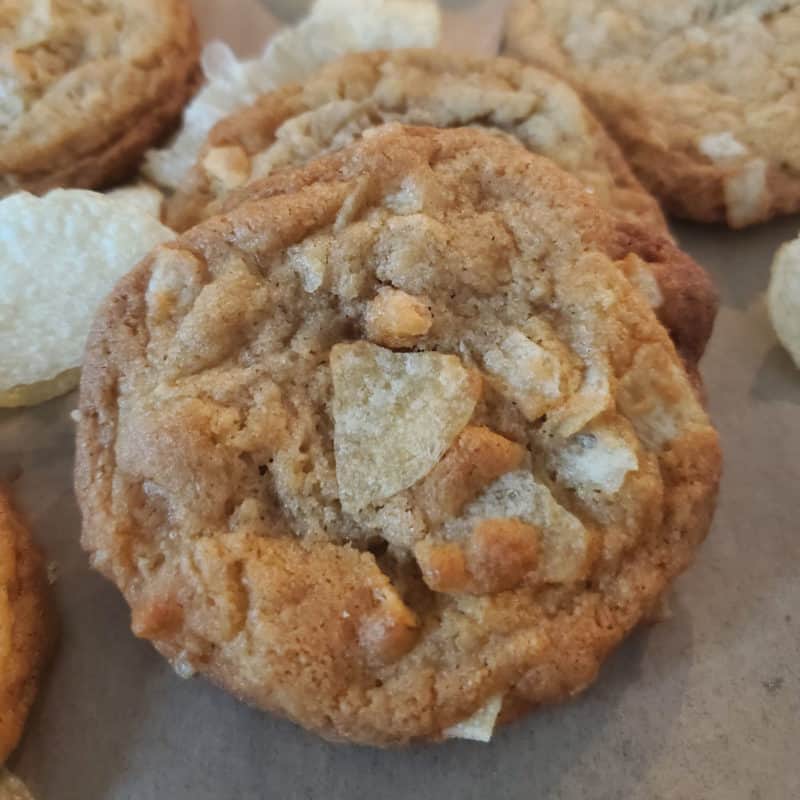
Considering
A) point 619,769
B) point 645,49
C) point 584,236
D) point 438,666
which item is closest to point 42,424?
point 438,666

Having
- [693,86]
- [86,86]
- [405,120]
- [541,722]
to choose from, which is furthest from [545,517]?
[86,86]

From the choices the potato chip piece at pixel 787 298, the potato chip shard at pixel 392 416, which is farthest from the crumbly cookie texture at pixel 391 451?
the potato chip piece at pixel 787 298

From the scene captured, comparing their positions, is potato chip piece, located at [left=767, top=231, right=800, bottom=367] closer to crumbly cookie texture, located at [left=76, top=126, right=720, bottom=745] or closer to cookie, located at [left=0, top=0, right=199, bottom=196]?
crumbly cookie texture, located at [left=76, top=126, right=720, bottom=745]

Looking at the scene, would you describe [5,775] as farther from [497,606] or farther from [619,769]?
[619,769]

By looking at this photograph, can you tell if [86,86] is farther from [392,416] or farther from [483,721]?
[483,721]

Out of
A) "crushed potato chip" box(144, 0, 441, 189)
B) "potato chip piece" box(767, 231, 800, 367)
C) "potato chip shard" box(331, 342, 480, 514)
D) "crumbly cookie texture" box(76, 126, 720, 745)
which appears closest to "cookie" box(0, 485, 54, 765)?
"crumbly cookie texture" box(76, 126, 720, 745)
